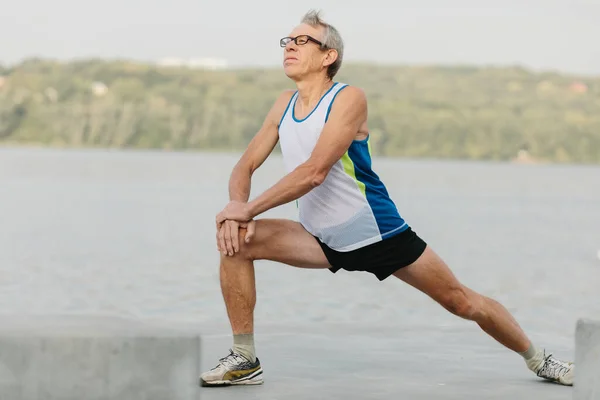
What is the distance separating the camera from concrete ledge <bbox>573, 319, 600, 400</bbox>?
507 cm

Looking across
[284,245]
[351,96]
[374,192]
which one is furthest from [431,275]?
[351,96]

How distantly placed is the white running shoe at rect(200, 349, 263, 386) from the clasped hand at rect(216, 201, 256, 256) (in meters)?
0.54

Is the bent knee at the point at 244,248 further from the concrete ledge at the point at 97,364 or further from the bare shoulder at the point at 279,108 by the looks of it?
the concrete ledge at the point at 97,364

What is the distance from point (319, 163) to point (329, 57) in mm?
613

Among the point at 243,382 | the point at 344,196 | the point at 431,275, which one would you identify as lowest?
the point at 243,382

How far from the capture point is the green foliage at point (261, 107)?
415 ft

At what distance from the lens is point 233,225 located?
5.96 metres

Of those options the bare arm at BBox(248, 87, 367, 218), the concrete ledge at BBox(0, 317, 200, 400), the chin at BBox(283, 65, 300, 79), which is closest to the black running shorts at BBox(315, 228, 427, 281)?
the bare arm at BBox(248, 87, 367, 218)

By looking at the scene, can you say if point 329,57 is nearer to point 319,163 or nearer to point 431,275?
point 319,163

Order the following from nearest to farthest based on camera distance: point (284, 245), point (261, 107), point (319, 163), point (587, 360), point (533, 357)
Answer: point (587, 360), point (319, 163), point (284, 245), point (533, 357), point (261, 107)

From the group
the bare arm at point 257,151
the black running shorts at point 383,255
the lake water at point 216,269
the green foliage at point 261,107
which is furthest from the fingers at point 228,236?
the green foliage at point 261,107

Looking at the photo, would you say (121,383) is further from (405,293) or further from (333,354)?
(405,293)

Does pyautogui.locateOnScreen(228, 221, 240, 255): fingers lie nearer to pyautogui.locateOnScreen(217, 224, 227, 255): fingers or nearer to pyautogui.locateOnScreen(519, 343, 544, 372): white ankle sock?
pyautogui.locateOnScreen(217, 224, 227, 255): fingers

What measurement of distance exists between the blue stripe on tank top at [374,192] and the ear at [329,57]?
0.41 m
